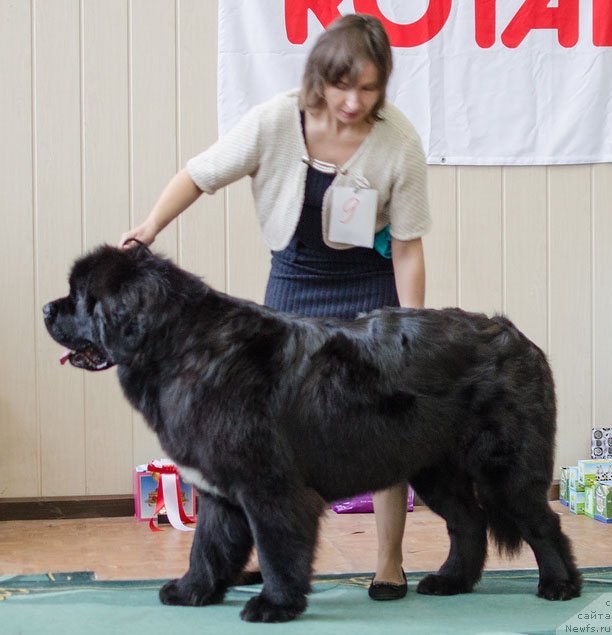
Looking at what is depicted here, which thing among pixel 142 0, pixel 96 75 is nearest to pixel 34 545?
pixel 96 75

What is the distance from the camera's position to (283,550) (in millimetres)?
2219

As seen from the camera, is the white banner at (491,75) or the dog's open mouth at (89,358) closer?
the dog's open mouth at (89,358)

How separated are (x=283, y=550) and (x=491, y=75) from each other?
101 inches

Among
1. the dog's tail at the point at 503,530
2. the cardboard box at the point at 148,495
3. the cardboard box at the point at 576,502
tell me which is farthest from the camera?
the cardboard box at the point at 576,502

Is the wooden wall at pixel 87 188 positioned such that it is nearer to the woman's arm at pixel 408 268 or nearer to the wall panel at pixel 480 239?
the wall panel at pixel 480 239

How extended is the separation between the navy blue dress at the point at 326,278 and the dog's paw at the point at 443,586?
0.72 metres

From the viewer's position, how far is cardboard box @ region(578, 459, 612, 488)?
400cm

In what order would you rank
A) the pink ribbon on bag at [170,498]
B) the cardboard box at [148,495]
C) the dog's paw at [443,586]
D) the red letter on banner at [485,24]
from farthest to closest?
1. the red letter on banner at [485,24]
2. the cardboard box at [148,495]
3. the pink ribbon on bag at [170,498]
4. the dog's paw at [443,586]

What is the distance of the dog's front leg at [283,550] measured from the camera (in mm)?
2215

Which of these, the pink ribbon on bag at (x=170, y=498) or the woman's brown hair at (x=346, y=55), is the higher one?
the woman's brown hair at (x=346, y=55)

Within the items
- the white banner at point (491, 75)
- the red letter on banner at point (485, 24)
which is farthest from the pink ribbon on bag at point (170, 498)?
the red letter on banner at point (485, 24)

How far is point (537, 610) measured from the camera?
239 cm

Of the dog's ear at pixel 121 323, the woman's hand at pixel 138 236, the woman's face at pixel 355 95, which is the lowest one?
the dog's ear at pixel 121 323

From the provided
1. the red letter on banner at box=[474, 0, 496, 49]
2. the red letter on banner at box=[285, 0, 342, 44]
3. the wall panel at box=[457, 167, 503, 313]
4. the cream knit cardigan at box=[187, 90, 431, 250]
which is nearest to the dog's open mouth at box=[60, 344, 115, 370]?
the cream knit cardigan at box=[187, 90, 431, 250]
